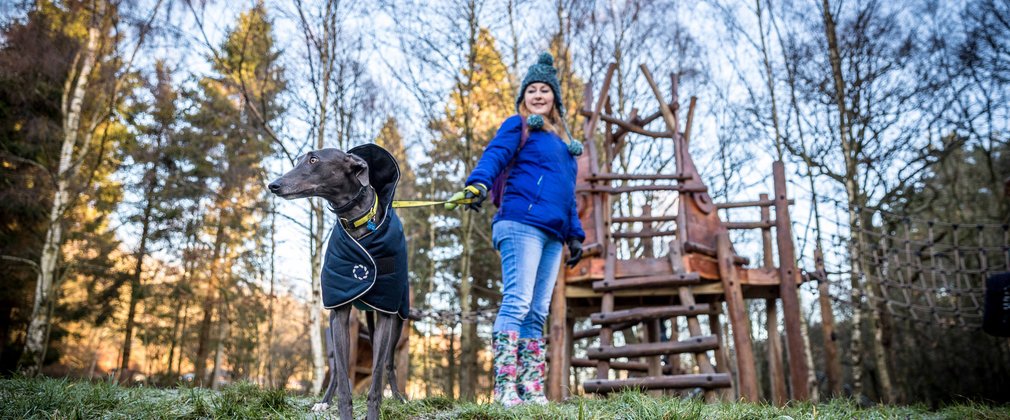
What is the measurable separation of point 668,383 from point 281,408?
127 inches

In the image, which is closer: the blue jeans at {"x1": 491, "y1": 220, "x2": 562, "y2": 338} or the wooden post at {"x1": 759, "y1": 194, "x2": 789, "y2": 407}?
the blue jeans at {"x1": 491, "y1": 220, "x2": 562, "y2": 338}

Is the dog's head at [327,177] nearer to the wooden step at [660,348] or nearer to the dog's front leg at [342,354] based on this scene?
the dog's front leg at [342,354]

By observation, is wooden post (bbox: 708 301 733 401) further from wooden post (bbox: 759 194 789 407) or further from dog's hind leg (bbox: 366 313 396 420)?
dog's hind leg (bbox: 366 313 396 420)

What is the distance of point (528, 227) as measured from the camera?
13.1ft

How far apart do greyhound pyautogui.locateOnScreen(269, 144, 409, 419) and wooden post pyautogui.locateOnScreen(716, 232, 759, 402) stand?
3452 mm

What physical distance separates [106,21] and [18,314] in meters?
6.65

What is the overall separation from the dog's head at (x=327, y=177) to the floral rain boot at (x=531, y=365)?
1594 millimetres

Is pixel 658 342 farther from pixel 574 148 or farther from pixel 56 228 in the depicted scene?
pixel 56 228

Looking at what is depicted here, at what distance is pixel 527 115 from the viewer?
177 inches

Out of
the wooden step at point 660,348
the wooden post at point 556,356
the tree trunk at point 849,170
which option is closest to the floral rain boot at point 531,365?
the wooden step at point 660,348

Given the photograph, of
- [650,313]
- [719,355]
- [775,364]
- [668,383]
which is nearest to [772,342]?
[775,364]

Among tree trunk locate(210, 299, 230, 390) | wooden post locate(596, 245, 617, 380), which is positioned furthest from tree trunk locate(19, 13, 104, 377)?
wooden post locate(596, 245, 617, 380)

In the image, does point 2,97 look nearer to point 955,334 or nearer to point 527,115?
point 527,115

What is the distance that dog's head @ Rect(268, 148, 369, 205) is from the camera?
114 inches
